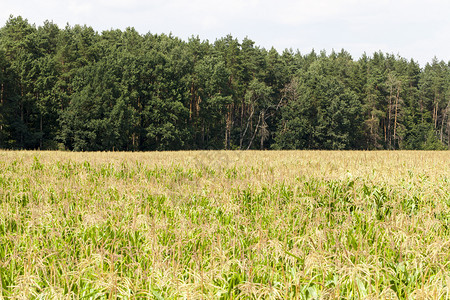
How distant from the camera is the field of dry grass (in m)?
3.11

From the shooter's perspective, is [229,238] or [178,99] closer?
[229,238]

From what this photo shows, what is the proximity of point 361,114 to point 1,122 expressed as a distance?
6171 cm

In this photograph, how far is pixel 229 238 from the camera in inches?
189

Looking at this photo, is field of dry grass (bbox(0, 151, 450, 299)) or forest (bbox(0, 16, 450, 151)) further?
forest (bbox(0, 16, 450, 151))

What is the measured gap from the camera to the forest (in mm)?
48781

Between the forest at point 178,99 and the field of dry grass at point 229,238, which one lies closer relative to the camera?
the field of dry grass at point 229,238

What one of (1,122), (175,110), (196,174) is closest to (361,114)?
(175,110)

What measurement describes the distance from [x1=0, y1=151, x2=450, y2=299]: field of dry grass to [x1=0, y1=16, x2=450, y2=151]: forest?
1651 inches

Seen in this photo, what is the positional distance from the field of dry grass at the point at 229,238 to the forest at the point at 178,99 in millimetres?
41942

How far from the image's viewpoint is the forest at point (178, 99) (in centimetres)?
4878

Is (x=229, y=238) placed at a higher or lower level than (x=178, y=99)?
lower

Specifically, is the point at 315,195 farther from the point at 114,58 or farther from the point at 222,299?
the point at 114,58

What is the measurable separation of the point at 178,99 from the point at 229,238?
53.4 metres

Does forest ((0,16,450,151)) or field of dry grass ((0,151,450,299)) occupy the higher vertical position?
forest ((0,16,450,151))
